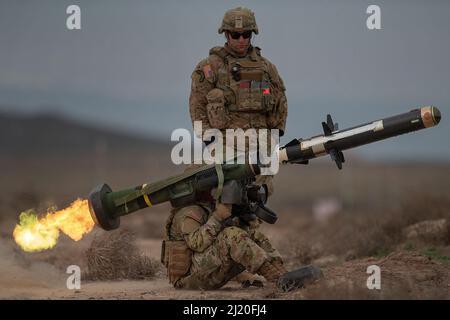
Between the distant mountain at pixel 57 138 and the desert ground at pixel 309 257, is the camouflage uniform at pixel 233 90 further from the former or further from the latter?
the distant mountain at pixel 57 138

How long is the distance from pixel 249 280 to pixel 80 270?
313 cm

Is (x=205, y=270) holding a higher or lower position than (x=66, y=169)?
A: lower

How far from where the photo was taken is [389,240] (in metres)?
20.5

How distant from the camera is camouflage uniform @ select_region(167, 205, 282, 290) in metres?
15.1

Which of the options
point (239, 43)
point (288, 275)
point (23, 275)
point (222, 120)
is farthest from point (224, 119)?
point (23, 275)

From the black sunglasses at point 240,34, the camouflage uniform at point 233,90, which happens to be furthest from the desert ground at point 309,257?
the black sunglasses at point 240,34

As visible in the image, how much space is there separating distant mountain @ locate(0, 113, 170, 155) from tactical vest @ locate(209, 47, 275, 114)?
278 ft

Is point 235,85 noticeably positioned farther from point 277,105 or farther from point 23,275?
point 23,275

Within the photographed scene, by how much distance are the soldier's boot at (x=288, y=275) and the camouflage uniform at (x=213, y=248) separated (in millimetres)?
116

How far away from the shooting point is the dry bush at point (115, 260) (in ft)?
56.9

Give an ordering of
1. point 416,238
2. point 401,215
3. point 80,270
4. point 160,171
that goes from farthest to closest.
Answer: point 160,171
point 401,215
point 416,238
point 80,270

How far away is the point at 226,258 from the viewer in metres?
15.3

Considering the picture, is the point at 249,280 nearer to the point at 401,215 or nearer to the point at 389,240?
the point at 389,240
